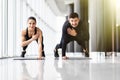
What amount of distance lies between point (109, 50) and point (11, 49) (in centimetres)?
432

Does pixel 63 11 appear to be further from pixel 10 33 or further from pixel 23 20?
pixel 10 33

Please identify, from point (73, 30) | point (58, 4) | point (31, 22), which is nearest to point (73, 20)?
point (73, 30)

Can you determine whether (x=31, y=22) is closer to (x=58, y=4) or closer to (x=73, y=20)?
(x=73, y=20)

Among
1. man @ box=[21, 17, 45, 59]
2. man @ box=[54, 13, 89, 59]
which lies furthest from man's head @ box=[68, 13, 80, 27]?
man @ box=[21, 17, 45, 59]

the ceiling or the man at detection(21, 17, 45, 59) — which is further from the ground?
the ceiling

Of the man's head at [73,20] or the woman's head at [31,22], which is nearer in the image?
the woman's head at [31,22]

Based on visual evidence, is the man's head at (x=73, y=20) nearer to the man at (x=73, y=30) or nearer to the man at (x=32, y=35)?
the man at (x=73, y=30)

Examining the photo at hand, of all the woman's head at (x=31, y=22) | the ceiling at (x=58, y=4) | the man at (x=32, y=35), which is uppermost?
the ceiling at (x=58, y=4)

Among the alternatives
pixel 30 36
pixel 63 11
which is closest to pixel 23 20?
pixel 30 36

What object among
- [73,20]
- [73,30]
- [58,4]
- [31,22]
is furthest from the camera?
[58,4]

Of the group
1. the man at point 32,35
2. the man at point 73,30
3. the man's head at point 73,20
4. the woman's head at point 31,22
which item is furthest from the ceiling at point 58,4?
the woman's head at point 31,22

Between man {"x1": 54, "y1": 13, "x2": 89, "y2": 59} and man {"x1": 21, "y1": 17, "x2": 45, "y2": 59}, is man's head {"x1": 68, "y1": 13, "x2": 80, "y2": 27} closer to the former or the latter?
man {"x1": 54, "y1": 13, "x2": 89, "y2": 59}

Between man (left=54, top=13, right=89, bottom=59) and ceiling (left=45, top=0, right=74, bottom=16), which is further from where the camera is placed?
ceiling (left=45, top=0, right=74, bottom=16)

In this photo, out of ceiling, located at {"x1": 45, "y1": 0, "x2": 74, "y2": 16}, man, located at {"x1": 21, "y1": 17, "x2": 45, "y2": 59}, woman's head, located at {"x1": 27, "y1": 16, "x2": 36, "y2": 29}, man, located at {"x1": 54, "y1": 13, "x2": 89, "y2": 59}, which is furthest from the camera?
ceiling, located at {"x1": 45, "y1": 0, "x2": 74, "y2": 16}
